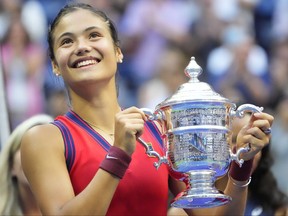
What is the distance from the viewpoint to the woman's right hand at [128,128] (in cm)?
271

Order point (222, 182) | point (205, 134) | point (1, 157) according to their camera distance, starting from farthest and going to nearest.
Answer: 1. point (1, 157)
2. point (222, 182)
3. point (205, 134)

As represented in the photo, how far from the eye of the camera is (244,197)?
3.13 m

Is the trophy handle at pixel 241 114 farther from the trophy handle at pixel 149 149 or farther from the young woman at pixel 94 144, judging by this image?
the trophy handle at pixel 149 149

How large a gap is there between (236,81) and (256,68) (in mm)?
194

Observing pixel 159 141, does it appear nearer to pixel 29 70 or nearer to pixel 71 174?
pixel 71 174

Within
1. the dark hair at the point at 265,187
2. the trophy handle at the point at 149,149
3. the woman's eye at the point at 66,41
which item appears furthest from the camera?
the dark hair at the point at 265,187

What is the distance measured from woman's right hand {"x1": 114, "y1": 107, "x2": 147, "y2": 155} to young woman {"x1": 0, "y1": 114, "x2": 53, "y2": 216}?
1444 millimetres

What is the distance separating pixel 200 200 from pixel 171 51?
12.6 ft

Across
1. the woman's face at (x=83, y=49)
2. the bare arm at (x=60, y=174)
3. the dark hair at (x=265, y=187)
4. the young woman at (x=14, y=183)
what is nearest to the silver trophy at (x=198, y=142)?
the bare arm at (x=60, y=174)

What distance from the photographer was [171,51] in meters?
6.62

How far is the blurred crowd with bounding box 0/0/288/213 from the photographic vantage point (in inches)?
251

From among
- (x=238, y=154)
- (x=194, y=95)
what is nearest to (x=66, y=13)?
(x=194, y=95)

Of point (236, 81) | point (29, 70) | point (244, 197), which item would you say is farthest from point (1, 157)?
point (236, 81)

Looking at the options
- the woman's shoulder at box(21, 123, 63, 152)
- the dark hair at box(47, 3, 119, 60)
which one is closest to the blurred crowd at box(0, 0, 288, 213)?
the dark hair at box(47, 3, 119, 60)
